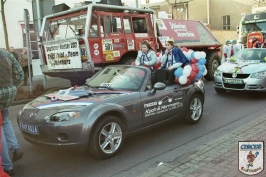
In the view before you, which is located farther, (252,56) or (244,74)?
(252,56)

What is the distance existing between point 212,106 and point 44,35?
243 inches

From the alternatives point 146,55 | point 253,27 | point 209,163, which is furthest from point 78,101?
point 253,27

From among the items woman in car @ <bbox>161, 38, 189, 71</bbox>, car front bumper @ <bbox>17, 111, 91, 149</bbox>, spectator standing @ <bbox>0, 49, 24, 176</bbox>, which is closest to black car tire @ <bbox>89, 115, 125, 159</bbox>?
car front bumper @ <bbox>17, 111, 91, 149</bbox>

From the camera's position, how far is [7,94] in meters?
3.99

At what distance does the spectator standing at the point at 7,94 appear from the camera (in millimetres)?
3819

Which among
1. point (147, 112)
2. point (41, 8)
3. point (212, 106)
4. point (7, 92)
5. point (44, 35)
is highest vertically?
point (41, 8)

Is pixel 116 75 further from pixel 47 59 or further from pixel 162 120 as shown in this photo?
pixel 47 59

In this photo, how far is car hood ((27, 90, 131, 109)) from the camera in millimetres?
4284

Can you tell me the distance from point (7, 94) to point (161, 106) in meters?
2.49

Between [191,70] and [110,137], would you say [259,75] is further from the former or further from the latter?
[110,137]

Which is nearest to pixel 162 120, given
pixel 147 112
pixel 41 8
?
pixel 147 112

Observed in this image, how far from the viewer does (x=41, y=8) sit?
43.7 feet

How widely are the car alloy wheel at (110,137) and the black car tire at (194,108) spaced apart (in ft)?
6.29

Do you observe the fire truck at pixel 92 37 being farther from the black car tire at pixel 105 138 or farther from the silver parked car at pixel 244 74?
the black car tire at pixel 105 138
